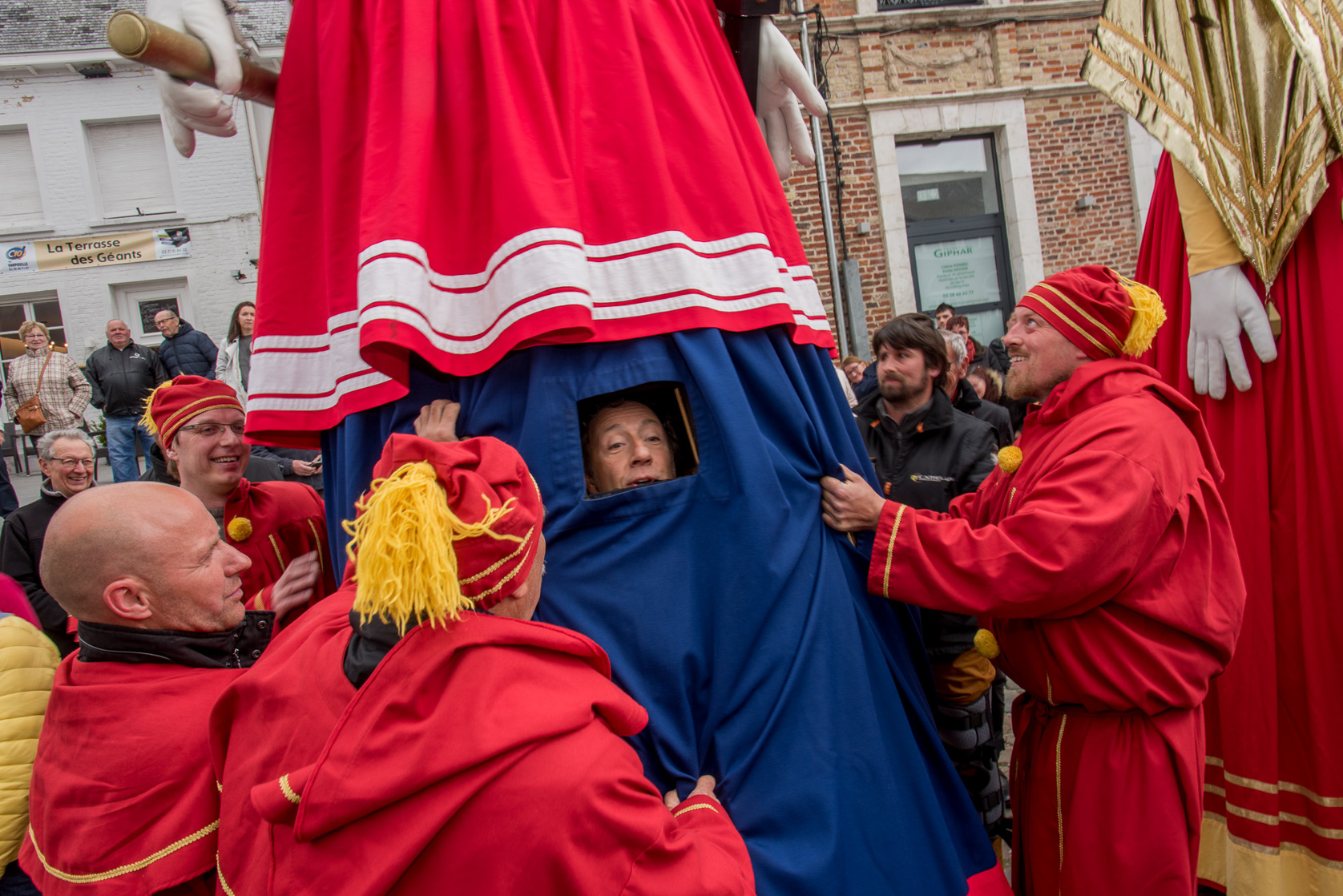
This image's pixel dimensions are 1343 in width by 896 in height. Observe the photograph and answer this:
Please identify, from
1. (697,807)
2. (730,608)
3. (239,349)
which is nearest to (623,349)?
(730,608)

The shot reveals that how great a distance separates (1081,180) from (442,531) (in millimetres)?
11959

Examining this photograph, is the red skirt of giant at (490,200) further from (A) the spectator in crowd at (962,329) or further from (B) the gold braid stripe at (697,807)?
(A) the spectator in crowd at (962,329)

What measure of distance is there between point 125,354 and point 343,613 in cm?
863

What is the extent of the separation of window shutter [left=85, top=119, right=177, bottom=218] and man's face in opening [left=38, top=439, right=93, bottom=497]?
12.1 metres

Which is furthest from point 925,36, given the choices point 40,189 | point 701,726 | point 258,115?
point 40,189

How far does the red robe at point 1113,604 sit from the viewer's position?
6.86 feet

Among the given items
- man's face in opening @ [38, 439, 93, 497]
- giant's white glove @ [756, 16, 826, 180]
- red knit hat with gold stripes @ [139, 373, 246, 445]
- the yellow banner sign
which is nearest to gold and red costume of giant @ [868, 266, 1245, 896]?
giant's white glove @ [756, 16, 826, 180]

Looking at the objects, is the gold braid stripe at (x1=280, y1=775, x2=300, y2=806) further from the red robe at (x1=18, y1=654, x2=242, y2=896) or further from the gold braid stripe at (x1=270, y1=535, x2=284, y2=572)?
the gold braid stripe at (x1=270, y1=535, x2=284, y2=572)

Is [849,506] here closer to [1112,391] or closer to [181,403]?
[1112,391]

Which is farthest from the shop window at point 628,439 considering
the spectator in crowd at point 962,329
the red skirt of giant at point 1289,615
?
the spectator in crowd at point 962,329

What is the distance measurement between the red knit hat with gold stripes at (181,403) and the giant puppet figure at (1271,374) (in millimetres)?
2890

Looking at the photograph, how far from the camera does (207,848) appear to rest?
5.60ft

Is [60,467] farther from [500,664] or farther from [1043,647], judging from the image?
[1043,647]

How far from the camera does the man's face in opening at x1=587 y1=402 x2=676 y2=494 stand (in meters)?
2.19
